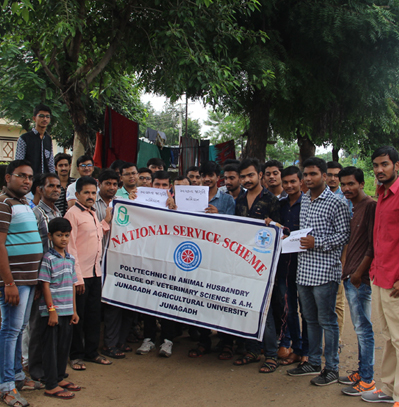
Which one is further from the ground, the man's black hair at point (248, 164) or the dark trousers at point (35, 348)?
the man's black hair at point (248, 164)

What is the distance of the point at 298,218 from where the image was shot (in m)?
4.59

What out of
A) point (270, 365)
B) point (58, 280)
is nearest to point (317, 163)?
point (270, 365)

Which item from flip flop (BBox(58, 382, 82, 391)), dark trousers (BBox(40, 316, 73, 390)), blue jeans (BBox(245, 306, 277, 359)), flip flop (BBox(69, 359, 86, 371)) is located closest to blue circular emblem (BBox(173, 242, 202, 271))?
blue jeans (BBox(245, 306, 277, 359))

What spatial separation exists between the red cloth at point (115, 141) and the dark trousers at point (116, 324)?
4.27 meters

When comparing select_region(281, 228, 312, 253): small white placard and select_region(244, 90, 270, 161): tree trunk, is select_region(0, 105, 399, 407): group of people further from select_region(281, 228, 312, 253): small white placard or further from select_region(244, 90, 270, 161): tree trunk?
select_region(244, 90, 270, 161): tree trunk

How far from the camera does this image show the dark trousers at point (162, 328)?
4.84 meters

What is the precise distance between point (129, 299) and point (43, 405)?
1441 millimetres

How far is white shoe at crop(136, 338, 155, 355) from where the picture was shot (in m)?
4.77

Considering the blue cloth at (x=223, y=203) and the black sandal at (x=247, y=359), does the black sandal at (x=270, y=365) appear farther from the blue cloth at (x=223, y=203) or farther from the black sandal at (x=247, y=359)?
the blue cloth at (x=223, y=203)

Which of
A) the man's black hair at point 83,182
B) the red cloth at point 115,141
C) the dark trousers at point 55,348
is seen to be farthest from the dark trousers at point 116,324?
the red cloth at point 115,141

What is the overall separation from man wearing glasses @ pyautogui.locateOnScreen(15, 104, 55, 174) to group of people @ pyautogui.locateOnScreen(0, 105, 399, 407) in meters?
0.62

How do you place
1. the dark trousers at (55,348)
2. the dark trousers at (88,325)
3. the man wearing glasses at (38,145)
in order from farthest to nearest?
the man wearing glasses at (38,145) → the dark trousers at (88,325) → the dark trousers at (55,348)

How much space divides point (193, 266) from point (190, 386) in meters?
1.18

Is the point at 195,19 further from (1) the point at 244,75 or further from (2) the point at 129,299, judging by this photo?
(2) the point at 129,299
